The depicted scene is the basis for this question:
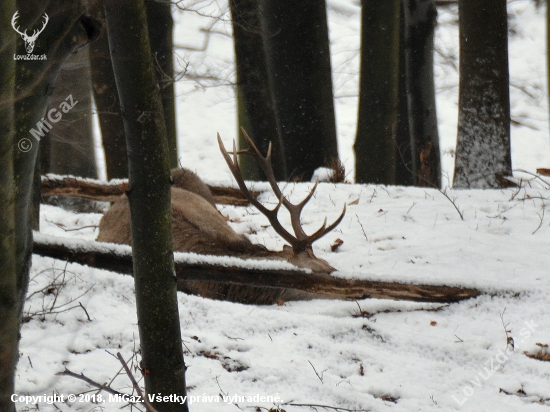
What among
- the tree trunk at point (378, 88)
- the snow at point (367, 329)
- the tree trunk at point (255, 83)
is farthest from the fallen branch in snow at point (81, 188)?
the tree trunk at point (378, 88)

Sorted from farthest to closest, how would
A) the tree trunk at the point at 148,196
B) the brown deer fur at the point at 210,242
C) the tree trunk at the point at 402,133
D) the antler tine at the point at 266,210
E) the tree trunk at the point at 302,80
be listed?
the tree trunk at the point at 402,133 < the tree trunk at the point at 302,80 < the brown deer fur at the point at 210,242 < the antler tine at the point at 266,210 < the tree trunk at the point at 148,196

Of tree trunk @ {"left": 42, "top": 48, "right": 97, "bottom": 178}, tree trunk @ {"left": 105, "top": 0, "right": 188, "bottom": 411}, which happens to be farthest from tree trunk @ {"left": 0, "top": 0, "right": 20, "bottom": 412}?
tree trunk @ {"left": 42, "top": 48, "right": 97, "bottom": 178}

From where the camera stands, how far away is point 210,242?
16.6 ft

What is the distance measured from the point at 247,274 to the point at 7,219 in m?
2.23

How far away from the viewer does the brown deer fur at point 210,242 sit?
4852mm

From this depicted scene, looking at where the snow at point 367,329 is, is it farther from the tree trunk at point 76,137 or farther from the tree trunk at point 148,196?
the tree trunk at point 76,137

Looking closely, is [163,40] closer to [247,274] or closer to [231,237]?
[231,237]

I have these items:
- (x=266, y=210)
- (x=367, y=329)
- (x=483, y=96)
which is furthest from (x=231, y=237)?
(x=483, y=96)

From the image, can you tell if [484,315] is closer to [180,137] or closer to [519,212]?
[519,212]

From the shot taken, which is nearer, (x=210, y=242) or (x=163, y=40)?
(x=210, y=242)

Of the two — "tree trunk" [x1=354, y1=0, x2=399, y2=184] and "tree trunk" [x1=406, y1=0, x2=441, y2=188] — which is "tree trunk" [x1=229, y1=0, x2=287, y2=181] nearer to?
"tree trunk" [x1=354, y1=0, x2=399, y2=184]

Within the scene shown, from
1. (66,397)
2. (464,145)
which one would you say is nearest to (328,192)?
(464,145)

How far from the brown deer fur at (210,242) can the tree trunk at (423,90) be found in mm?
3713

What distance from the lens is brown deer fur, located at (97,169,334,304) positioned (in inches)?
191
